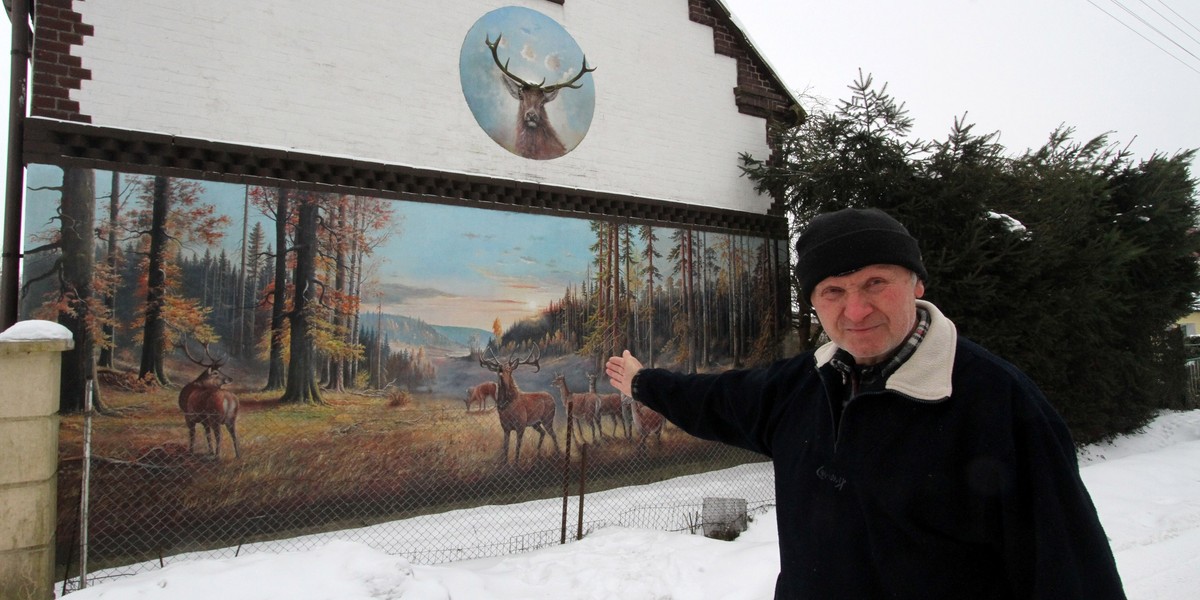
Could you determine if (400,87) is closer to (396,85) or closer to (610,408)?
(396,85)

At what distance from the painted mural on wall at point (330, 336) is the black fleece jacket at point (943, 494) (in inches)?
245

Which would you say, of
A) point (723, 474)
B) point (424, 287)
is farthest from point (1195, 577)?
point (424, 287)

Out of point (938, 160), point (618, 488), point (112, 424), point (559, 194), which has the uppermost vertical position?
point (938, 160)

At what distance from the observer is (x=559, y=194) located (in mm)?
8766

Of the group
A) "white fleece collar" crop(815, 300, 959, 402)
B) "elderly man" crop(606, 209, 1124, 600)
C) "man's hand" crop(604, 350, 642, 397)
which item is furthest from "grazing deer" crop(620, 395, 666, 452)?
"white fleece collar" crop(815, 300, 959, 402)

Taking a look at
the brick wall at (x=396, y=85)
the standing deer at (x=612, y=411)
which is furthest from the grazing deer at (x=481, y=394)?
the brick wall at (x=396, y=85)

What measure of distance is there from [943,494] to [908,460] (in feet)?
0.35

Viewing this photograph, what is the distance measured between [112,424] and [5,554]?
146 cm

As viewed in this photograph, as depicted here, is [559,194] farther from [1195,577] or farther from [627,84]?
[1195,577]

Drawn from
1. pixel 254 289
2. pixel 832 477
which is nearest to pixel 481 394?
pixel 254 289

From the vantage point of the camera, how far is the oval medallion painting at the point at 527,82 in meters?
8.32

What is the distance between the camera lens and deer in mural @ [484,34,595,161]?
849cm

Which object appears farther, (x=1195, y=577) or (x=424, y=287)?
(x=424, y=287)

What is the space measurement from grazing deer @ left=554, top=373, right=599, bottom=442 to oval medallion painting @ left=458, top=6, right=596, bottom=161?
301 centimetres
